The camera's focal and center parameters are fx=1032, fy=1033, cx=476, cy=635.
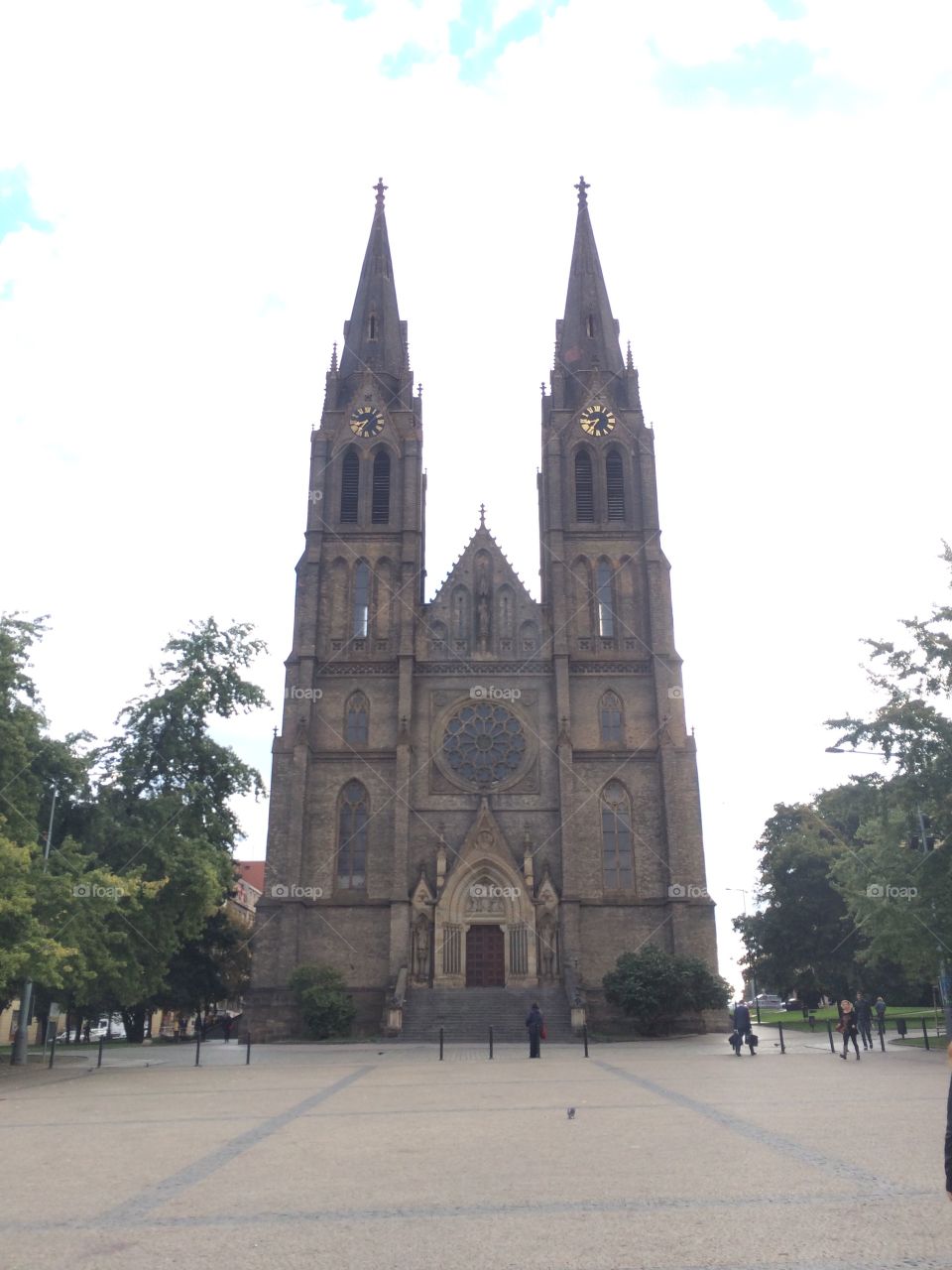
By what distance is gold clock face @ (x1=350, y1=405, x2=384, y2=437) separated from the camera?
1987 inches

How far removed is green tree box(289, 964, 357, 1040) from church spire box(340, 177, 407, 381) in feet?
98.1

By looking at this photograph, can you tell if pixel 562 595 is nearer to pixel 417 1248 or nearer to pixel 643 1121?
pixel 643 1121

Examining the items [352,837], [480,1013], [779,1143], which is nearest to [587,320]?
[352,837]


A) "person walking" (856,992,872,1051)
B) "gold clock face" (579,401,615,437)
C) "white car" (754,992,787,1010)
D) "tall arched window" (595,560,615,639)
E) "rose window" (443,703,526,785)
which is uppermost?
"gold clock face" (579,401,615,437)

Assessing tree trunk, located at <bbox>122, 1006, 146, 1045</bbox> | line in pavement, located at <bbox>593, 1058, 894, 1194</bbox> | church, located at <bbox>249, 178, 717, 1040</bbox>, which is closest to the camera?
line in pavement, located at <bbox>593, 1058, 894, 1194</bbox>

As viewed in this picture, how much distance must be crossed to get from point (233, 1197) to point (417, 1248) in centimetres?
240

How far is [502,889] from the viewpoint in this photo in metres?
41.4

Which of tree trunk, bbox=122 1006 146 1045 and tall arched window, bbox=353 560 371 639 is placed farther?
Result: tall arched window, bbox=353 560 371 639

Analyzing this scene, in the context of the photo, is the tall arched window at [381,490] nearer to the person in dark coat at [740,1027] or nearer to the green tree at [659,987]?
the green tree at [659,987]

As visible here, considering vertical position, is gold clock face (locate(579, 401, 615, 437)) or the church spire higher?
the church spire

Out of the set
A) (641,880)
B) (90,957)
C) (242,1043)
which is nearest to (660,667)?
(641,880)

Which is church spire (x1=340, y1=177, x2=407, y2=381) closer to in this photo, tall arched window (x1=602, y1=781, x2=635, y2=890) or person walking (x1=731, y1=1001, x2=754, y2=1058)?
tall arched window (x1=602, y1=781, x2=635, y2=890)

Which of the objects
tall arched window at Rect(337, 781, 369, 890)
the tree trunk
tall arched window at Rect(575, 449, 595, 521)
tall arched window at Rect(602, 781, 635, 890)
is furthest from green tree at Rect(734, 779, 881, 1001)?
the tree trunk

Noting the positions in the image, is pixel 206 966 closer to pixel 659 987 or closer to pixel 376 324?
pixel 659 987
